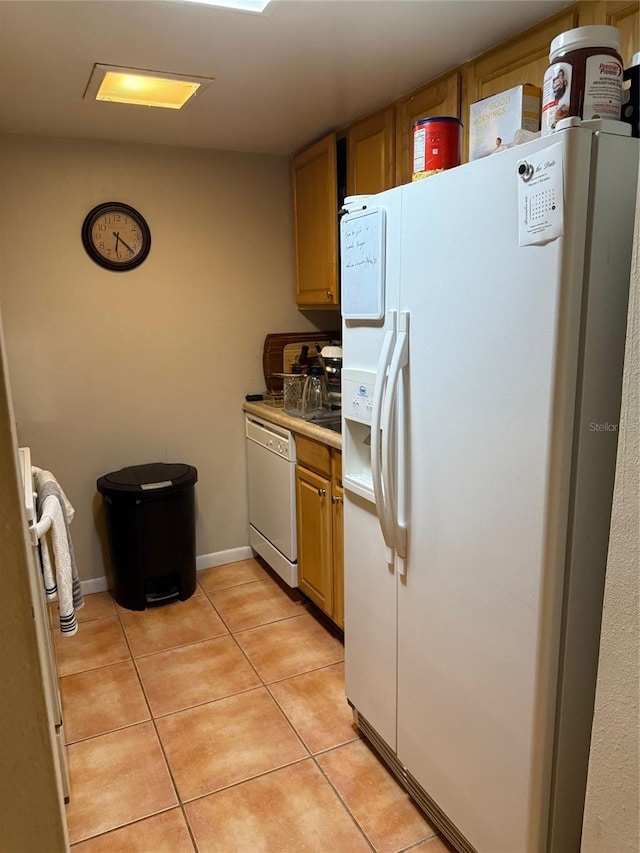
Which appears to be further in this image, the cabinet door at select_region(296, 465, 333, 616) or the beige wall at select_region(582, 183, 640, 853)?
the cabinet door at select_region(296, 465, 333, 616)

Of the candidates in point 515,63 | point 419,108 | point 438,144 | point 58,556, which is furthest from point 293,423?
point 515,63

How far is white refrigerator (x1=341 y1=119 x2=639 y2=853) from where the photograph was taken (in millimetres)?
1157

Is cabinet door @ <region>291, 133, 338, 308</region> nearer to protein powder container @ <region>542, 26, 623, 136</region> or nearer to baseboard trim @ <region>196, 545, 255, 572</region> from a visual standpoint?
baseboard trim @ <region>196, 545, 255, 572</region>

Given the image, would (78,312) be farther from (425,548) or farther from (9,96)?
(425,548)

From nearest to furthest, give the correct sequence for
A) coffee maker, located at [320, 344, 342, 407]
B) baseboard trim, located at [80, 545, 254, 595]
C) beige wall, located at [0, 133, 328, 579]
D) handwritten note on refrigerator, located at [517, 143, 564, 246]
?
1. handwritten note on refrigerator, located at [517, 143, 564, 246]
2. beige wall, located at [0, 133, 328, 579]
3. coffee maker, located at [320, 344, 342, 407]
4. baseboard trim, located at [80, 545, 254, 595]

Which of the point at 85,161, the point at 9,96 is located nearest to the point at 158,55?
the point at 9,96

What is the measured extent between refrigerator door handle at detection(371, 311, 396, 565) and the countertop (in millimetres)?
736

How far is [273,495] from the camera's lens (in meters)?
3.14

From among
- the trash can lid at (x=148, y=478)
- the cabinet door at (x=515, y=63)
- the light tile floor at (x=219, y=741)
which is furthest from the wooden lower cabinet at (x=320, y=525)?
the cabinet door at (x=515, y=63)

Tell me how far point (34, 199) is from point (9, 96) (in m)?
0.59

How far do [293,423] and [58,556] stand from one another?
4.18ft

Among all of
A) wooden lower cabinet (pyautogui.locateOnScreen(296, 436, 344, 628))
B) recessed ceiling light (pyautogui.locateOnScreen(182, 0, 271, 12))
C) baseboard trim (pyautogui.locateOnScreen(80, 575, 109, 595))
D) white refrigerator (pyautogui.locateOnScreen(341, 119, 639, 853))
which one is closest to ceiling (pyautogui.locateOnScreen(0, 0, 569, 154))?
recessed ceiling light (pyautogui.locateOnScreen(182, 0, 271, 12))

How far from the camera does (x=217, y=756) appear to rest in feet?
6.77

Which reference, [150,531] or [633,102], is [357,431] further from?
[150,531]
